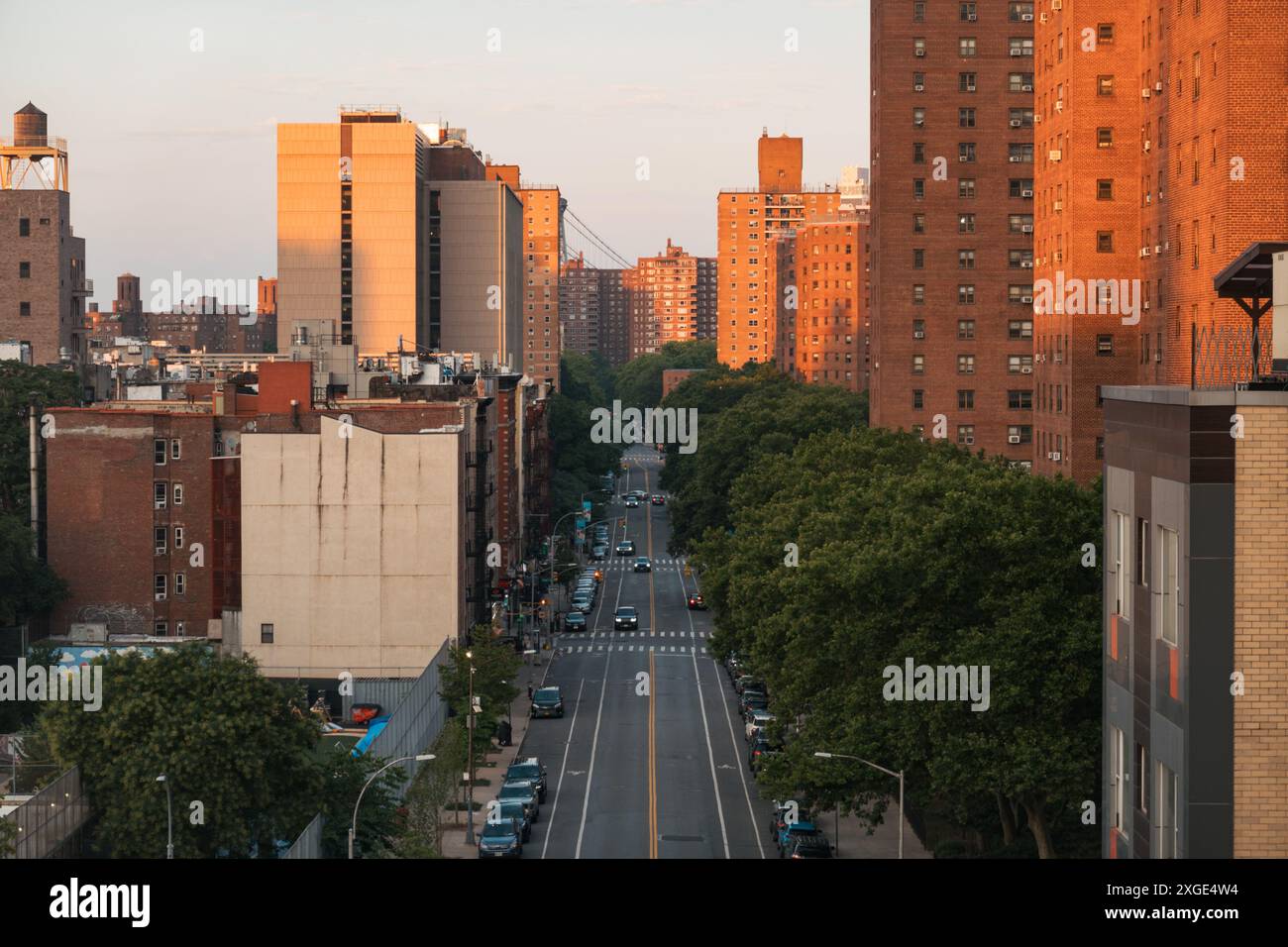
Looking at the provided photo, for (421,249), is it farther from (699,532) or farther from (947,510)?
(947,510)


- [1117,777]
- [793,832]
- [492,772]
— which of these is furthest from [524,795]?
[1117,777]

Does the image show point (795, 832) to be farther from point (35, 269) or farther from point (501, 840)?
point (35, 269)

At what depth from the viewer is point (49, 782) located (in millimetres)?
36750

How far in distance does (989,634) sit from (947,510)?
5.28 meters

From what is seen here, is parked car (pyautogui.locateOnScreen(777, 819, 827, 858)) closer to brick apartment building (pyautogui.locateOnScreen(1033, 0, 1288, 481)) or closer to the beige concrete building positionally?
the beige concrete building

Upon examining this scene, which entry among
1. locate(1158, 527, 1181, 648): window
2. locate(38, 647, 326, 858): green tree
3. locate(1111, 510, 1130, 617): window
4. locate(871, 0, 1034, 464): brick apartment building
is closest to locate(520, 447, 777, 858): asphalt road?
locate(38, 647, 326, 858): green tree

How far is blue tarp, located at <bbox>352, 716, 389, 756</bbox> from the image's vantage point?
46.3 metres

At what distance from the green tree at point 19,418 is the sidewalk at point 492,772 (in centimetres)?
2472

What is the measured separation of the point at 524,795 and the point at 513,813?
3378mm

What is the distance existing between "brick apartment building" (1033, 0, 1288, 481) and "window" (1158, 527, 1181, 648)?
128 ft

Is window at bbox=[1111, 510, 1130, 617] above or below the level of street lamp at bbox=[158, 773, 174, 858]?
above

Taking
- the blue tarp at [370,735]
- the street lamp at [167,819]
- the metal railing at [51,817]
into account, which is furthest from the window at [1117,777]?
the blue tarp at [370,735]

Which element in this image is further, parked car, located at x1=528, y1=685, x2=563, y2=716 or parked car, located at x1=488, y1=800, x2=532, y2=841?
parked car, located at x1=528, y1=685, x2=563, y2=716

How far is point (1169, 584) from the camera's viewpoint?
72.7ft
